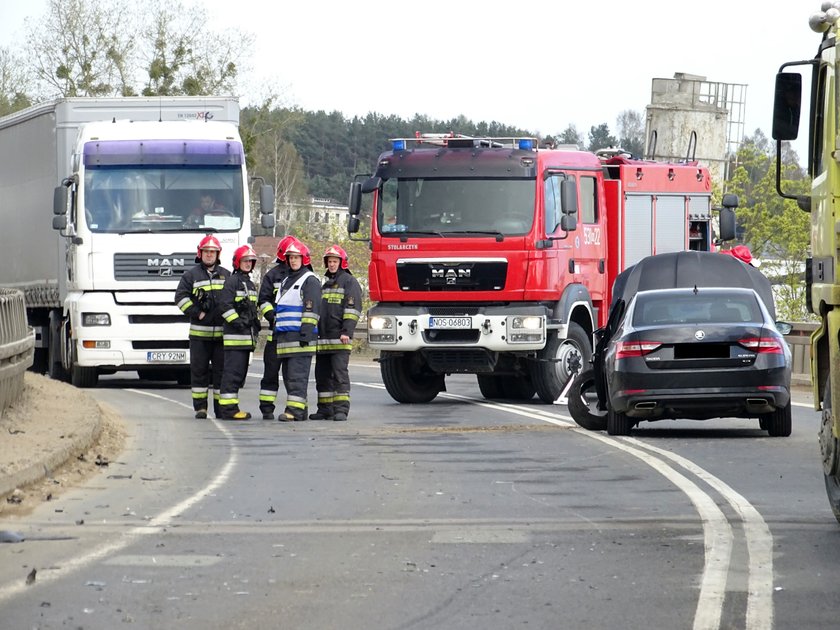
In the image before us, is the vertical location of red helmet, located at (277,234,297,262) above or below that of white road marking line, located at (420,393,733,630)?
above

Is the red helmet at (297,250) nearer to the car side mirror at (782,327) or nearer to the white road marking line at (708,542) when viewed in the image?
the white road marking line at (708,542)

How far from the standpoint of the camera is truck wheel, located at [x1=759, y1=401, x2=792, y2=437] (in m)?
16.4

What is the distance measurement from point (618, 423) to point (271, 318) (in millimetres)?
4356

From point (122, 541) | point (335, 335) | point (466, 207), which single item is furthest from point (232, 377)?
point (122, 541)

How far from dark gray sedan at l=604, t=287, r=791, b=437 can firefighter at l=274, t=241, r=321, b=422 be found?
12.3 feet

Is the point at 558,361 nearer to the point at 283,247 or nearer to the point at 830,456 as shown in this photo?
the point at 283,247

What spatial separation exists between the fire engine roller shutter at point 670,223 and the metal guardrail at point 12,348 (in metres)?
10.0

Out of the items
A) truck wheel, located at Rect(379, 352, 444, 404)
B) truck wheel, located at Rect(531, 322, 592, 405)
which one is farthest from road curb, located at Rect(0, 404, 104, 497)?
truck wheel, located at Rect(531, 322, 592, 405)

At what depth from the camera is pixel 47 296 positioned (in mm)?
26250

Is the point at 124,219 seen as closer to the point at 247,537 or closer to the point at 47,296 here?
the point at 47,296

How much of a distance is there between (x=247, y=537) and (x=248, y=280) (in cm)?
1010

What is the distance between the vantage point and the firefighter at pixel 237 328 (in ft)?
62.6

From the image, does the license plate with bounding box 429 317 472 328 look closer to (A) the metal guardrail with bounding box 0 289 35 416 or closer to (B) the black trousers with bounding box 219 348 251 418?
(B) the black trousers with bounding box 219 348 251 418

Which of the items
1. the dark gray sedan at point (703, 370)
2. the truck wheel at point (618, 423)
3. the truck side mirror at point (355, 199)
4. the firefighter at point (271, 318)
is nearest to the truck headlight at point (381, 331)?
the truck side mirror at point (355, 199)
